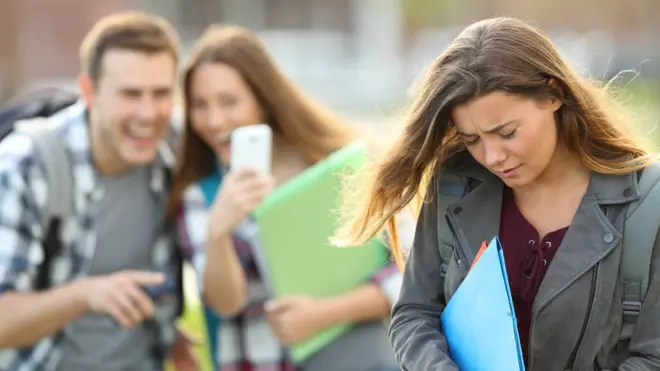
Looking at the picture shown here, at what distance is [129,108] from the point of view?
11.8ft

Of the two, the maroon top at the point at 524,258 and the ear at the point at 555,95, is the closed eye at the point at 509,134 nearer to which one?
the ear at the point at 555,95

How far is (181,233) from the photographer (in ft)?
11.8

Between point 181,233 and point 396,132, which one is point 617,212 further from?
point 181,233

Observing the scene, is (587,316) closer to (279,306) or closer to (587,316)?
(587,316)

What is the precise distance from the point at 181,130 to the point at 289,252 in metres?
0.70

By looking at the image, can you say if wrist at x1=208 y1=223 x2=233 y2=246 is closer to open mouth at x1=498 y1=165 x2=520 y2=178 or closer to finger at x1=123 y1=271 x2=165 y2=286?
finger at x1=123 y1=271 x2=165 y2=286

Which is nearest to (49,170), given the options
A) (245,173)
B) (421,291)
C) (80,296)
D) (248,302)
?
(80,296)

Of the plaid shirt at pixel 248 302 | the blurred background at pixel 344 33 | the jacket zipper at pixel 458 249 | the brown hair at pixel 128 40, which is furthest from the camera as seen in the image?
the blurred background at pixel 344 33

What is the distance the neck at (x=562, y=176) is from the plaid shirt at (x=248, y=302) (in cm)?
115

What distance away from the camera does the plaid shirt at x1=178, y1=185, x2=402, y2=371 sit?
3406 mm

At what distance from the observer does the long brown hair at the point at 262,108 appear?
11.8 feet

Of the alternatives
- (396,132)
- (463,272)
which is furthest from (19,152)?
(463,272)

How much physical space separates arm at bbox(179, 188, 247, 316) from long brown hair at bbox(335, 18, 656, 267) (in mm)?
1126

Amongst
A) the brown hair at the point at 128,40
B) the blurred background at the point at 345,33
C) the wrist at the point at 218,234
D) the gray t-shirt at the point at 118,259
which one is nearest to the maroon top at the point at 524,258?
the wrist at the point at 218,234
